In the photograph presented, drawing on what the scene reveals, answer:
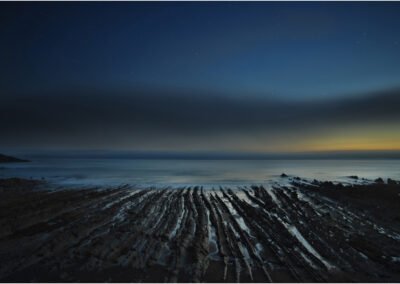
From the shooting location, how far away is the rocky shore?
6.00m

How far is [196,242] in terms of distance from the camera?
8.00m

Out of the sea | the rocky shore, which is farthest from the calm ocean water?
the rocky shore

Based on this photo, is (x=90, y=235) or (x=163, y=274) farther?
(x=90, y=235)

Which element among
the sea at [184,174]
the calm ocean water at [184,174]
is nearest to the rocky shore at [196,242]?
the sea at [184,174]

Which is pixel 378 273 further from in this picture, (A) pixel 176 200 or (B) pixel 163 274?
(A) pixel 176 200

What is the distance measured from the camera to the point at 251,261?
6.71 m

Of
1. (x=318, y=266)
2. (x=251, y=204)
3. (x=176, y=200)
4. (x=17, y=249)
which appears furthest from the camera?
(x=176, y=200)

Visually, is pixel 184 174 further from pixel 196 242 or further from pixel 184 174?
pixel 196 242

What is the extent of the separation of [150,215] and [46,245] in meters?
5.00

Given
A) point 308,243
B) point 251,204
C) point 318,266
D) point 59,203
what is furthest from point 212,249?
→ point 59,203

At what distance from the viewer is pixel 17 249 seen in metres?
7.24

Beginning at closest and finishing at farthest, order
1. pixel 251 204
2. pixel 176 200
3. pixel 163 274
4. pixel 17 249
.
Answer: pixel 163 274
pixel 17 249
pixel 251 204
pixel 176 200

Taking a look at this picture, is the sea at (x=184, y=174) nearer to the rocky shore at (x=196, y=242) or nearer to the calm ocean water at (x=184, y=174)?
the calm ocean water at (x=184, y=174)

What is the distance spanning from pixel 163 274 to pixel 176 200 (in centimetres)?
1011
